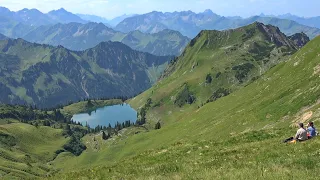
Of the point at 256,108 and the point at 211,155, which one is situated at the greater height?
the point at 256,108

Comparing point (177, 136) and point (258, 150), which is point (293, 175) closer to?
point (258, 150)

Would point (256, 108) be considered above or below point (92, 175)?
above

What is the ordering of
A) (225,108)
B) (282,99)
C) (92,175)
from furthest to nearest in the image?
(225,108) < (282,99) < (92,175)

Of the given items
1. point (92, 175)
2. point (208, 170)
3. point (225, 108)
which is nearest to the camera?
point (208, 170)

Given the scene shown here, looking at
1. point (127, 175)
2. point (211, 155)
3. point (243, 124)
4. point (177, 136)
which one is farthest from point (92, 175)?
point (177, 136)

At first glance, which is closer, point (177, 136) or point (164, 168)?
point (164, 168)

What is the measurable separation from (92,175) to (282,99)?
202 feet

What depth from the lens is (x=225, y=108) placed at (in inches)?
4594

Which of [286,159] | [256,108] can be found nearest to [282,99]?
[256,108]

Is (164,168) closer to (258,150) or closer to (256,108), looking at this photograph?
(258,150)

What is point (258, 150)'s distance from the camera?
95.5 feet

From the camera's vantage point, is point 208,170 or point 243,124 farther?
point 243,124

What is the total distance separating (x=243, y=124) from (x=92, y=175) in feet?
188

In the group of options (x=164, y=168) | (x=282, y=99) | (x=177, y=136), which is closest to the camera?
(x=164, y=168)
